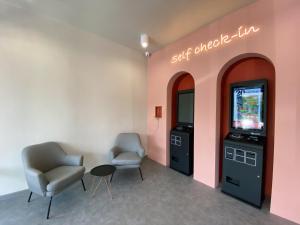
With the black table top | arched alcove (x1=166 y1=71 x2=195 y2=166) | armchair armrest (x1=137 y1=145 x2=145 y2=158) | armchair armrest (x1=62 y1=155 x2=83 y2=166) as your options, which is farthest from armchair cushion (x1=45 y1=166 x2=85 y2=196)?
arched alcove (x1=166 y1=71 x2=195 y2=166)

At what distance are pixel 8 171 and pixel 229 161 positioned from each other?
3.51 meters

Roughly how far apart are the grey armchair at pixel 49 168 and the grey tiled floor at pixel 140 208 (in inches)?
9.3

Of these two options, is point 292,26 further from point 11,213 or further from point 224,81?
point 11,213

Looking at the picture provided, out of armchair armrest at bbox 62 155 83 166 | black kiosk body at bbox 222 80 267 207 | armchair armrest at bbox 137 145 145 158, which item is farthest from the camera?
armchair armrest at bbox 137 145 145 158

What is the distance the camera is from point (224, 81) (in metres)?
2.91

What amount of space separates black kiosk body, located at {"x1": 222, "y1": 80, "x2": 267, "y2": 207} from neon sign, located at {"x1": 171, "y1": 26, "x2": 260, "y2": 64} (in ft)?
2.35

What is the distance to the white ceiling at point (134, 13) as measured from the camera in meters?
2.35

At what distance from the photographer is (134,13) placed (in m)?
2.61

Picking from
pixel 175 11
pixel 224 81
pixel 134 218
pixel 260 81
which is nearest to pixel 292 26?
pixel 260 81

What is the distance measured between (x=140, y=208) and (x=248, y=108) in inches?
87.2

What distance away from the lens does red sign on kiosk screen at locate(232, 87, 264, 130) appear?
2.34 meters

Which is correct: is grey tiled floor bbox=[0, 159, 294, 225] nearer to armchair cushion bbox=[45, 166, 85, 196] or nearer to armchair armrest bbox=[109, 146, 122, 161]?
armchair cushion bbox=[45, 166, 85, 196]

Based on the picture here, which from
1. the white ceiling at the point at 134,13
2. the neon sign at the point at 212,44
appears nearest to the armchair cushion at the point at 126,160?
the neon sign at the point at 212,44

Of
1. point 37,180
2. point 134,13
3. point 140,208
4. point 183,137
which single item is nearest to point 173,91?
point 183,137
